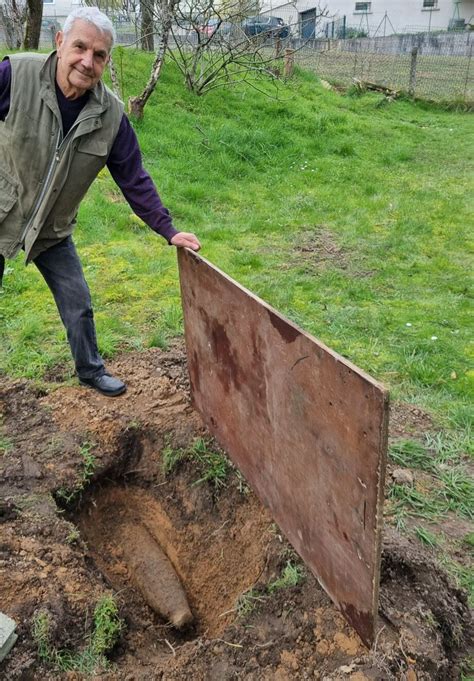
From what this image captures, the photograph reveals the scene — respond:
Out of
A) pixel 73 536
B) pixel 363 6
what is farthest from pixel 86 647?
pixel 363 6

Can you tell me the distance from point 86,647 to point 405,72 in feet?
66.7

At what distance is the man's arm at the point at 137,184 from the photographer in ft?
10.8

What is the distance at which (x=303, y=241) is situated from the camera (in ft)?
23.5

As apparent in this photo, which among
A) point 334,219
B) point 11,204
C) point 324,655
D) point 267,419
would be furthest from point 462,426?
point 334,219

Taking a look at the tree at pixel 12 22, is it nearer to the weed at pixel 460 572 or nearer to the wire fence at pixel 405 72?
the wire fence at pixel 405 72

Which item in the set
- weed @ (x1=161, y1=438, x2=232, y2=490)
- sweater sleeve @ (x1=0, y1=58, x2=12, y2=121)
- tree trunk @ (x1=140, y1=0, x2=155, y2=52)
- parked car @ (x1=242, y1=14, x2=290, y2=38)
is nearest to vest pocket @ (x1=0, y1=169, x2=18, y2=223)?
sweater sleeve @ (x1=0, y1=58, x2=12, y2=121)

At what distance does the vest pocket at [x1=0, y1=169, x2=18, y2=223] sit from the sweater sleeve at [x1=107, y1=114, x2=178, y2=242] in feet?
1.77

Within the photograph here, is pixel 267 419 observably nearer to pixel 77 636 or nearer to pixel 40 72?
pixel 77 636

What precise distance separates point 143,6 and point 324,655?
10.9m

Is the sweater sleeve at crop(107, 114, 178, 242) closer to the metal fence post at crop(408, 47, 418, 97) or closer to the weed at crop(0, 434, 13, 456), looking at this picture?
the weed at crop(0, 434, 13, 456)

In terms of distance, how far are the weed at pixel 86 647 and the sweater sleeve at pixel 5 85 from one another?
7.86 feet

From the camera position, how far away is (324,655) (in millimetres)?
2287

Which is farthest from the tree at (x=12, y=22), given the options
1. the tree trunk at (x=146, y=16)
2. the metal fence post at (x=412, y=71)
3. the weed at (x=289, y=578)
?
the weed at (x=289, y=578)

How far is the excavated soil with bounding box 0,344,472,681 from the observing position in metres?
2.31
